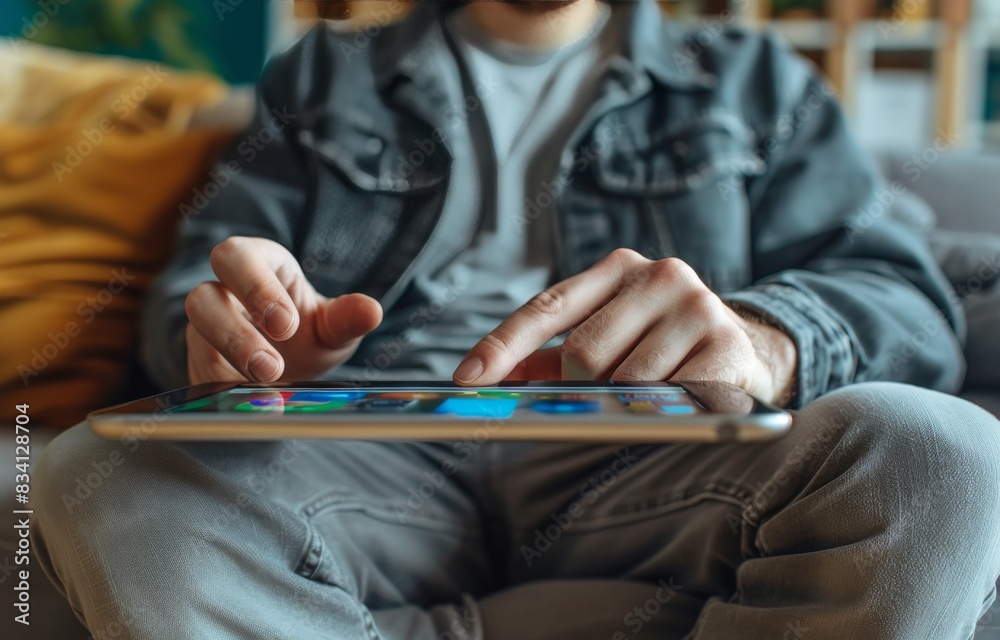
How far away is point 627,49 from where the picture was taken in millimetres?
738

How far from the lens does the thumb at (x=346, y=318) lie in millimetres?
479

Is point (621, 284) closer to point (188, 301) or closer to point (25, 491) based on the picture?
point (188, 301)

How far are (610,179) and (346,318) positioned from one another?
12.0 inches

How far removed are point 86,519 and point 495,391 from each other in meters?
0.21

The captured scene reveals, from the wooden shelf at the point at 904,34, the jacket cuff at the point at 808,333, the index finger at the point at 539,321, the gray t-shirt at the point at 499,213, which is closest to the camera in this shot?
the index finger at the point at 539,321

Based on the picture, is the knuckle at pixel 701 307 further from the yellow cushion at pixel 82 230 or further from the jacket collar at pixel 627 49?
the yellow cushion at pixel 82 230

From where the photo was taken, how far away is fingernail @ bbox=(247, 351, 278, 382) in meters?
0.44

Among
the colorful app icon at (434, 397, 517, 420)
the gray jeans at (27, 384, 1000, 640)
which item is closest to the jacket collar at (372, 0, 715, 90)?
the gray jeans at (27, 384, 1000, 640)

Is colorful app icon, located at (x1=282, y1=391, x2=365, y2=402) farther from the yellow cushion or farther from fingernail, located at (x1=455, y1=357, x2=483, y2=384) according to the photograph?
the yellow cushion

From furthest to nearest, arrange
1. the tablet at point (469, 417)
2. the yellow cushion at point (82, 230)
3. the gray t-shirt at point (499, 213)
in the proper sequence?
1. the yellow cushion at point (82, 230)
2. the gray t-shirt at point (499, 213)
3. the tablet at point (469, 417)

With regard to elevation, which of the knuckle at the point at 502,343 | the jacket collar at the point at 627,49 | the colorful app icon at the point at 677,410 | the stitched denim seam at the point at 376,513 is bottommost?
the stitched denim seam at the point at 376,513

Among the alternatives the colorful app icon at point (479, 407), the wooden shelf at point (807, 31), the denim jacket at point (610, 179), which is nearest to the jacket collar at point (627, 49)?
the denim jacket at point (610, 179)

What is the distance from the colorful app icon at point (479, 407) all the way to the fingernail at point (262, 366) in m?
0.12

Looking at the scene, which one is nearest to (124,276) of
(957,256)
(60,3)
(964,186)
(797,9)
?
(957,256)
